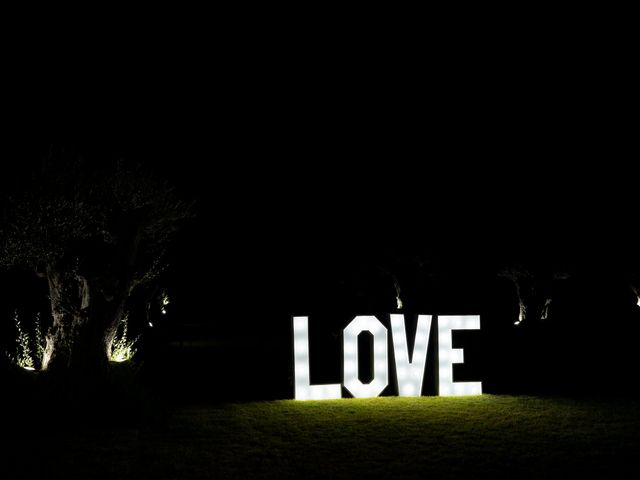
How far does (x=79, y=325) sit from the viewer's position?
14.9 metres

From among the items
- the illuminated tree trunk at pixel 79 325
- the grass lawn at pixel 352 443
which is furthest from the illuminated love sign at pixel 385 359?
the illuminated tree trunk at pixel 79 325

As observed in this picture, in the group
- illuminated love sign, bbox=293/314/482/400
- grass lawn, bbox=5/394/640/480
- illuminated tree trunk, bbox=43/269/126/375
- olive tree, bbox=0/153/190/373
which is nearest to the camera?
grass lawn, bbox=5/394/640/480

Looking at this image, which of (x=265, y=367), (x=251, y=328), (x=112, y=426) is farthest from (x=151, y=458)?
(x=251, y=328)

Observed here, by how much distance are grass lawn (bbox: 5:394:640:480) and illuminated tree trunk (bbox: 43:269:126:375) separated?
73.7 inches

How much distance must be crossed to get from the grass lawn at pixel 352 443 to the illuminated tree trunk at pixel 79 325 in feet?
6.14

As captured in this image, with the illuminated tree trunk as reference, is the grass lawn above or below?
below

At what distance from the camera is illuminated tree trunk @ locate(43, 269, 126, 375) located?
535 inches

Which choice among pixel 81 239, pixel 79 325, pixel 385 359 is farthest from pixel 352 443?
pixel 81 239

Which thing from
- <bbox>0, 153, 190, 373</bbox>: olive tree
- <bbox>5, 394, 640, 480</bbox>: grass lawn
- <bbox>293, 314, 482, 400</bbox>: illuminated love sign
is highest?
<bbox>0, 153, 190, 373</bbox>: olive tree

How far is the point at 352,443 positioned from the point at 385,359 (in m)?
4.74

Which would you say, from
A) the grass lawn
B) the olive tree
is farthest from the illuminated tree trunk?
the grass lawn

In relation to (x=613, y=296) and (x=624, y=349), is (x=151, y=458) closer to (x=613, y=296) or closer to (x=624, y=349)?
(x=624, y=349)

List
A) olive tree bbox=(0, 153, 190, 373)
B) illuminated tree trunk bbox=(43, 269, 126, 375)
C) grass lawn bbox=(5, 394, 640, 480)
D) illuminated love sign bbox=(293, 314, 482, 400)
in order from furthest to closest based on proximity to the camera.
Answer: illuminated love sign bbox=(293, 314, 482, 400), olive tree bbox=(0, 153, 190, 373), illuminated tree trunk bbox=(43, 269, 126, 375), grass lawn bbox=(5, 394, 640, 480)

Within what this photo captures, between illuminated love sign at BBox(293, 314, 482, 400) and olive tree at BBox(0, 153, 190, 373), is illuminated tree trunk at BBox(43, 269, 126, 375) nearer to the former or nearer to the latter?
olive tree at BBox(0, 153, 190, 373)
